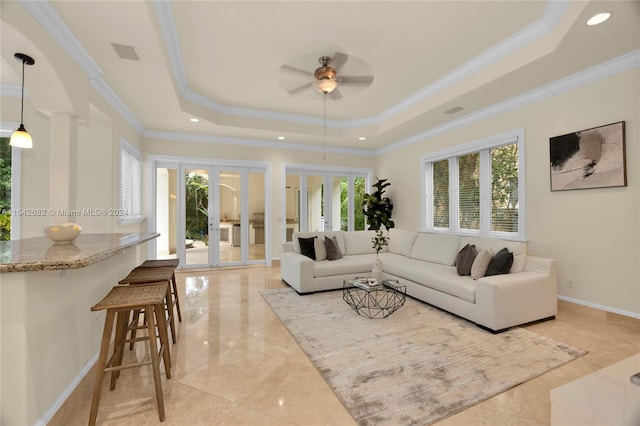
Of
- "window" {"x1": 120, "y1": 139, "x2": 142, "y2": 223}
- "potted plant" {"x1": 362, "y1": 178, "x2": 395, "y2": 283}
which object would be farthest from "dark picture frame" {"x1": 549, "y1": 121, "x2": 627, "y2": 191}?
"window" {"x1": 120, "y1": 139, "x2": 142, "y2": 223}

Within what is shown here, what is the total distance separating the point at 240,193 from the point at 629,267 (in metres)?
6.14

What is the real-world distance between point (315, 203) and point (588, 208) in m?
4.97

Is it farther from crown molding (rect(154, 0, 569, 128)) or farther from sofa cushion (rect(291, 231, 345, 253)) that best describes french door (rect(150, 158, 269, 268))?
sofa cushion (rect(291, 231, 345, 253))

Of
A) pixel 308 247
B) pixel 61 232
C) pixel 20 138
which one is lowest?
pixel 308 247

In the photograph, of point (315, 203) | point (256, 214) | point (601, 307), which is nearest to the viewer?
point (601, 307)

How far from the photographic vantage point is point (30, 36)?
230 centimetres

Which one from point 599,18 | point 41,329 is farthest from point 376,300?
point 599,18

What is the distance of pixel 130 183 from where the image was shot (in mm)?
5145

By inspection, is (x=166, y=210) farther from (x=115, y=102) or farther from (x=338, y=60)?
(x=338, y=60)

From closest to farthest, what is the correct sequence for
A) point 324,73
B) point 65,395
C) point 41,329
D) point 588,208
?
point 41,329 → point 65,395 → point 588,208 → point 324,73

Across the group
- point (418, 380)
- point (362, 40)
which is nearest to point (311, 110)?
point (362, 40)

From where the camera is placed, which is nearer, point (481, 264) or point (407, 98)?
point (481, 264)

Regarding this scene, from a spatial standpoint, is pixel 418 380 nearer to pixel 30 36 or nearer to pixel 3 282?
pixel 3 282

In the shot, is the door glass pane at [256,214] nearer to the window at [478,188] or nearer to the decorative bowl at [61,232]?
the window at [478,188]
